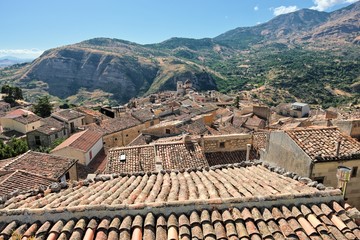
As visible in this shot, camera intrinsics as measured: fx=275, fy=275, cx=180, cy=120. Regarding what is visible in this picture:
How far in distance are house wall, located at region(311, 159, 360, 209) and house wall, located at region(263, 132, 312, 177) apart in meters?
0.41

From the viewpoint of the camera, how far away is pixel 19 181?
1560cm

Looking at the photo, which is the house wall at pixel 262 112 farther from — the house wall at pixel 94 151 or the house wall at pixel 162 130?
the house wall at pixel 94 151

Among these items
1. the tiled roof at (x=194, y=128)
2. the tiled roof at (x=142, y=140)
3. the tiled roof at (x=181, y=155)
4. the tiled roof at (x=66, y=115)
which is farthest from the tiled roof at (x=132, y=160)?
the tiled roof at (x=66, y=115)

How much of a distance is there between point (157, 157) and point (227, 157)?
584cm

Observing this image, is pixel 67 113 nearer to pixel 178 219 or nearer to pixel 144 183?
pixel 144 183

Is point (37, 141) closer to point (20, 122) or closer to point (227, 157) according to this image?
point (20, 122)

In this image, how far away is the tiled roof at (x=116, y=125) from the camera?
125ft

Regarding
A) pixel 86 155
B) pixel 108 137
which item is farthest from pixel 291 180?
pixel 108 137

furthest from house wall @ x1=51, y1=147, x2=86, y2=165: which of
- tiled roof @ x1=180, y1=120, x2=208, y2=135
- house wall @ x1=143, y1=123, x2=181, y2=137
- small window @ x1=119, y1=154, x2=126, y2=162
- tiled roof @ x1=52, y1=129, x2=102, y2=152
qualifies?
tiled roof @ x1=180, y1=120, x2=208, y2=135

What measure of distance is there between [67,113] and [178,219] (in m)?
44.2

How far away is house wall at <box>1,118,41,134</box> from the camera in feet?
138

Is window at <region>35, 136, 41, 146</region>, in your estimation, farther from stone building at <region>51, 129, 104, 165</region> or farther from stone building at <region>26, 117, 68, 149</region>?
stone building at <region>51, 129, 104, 165</region>

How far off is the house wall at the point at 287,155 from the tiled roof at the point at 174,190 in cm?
215

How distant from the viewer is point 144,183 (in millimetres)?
8398
